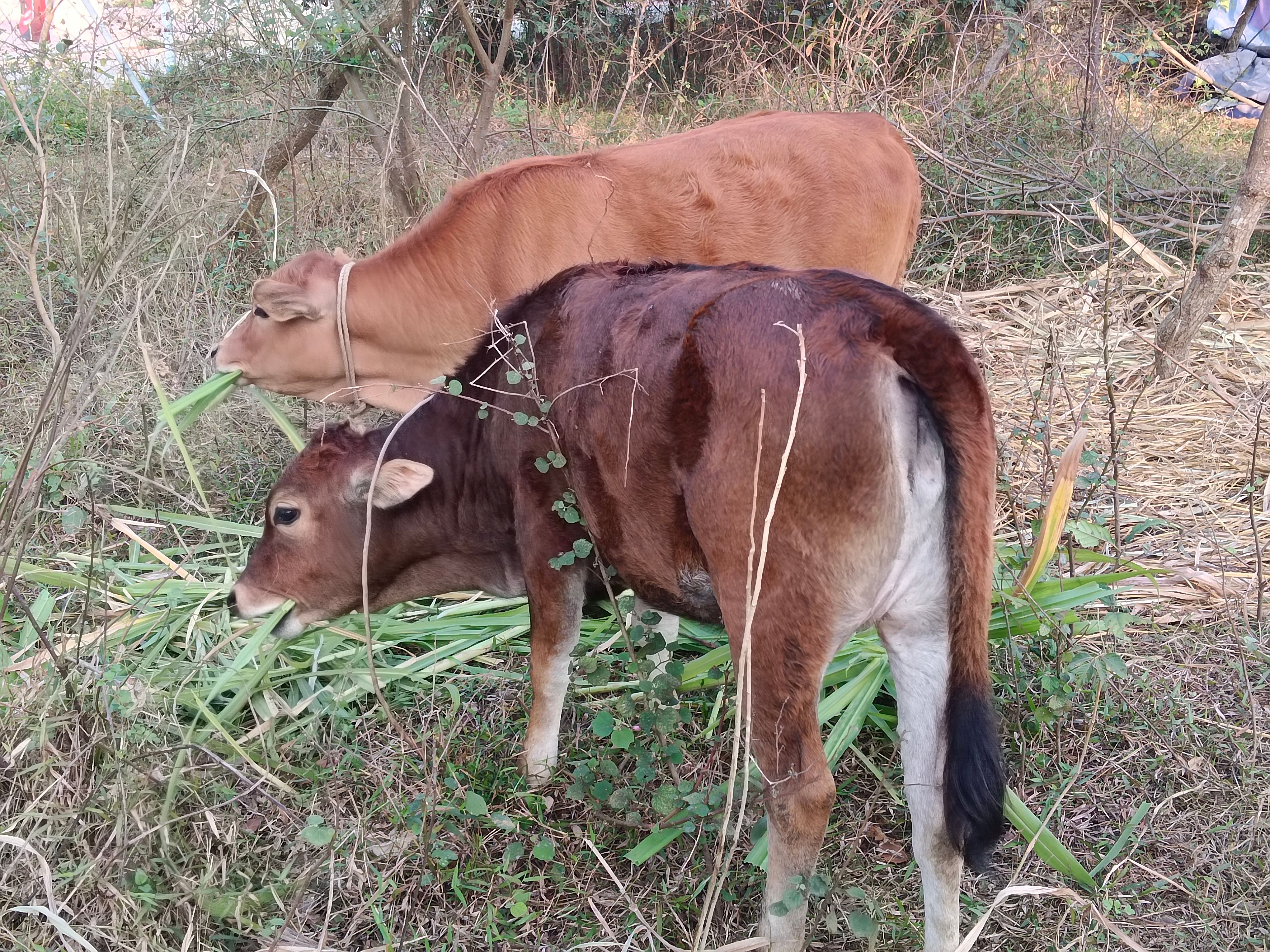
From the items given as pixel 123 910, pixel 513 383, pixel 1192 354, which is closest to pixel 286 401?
pixel 513 383

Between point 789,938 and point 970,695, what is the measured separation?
0.81 metres

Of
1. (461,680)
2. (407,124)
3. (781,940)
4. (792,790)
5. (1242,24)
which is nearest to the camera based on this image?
(792,790)

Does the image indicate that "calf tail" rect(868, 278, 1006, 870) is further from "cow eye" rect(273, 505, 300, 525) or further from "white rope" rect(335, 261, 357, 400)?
"white rope" rect(335, 261, 357, 400)

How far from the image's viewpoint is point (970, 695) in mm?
2238

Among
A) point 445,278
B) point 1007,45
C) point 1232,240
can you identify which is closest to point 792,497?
point 445,278

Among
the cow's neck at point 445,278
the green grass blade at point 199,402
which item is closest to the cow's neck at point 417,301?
the cow's neck at point 445,278

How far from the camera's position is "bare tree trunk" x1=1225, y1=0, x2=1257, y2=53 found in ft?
29.5

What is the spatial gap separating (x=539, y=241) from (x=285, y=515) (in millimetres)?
2048

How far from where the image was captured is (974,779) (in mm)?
2184

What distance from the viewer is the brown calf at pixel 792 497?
2176 millimetres

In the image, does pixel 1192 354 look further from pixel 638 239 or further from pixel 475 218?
pixel 475 218

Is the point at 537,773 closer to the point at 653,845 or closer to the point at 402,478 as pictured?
the point at 653,845

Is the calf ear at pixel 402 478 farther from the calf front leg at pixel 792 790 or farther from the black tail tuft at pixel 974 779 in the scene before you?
the black tail tuft at pixel 974 779

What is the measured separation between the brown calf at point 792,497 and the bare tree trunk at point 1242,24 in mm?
8964
